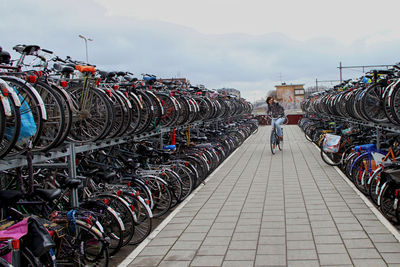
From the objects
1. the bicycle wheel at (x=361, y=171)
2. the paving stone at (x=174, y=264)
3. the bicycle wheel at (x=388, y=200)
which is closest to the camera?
the paving stone at (x=174, y=264)

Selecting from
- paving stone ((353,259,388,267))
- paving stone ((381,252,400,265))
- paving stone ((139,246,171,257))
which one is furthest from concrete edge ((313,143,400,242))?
paving stone ((139,246,171,257))

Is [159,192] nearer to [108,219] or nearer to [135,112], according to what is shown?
[135,112]

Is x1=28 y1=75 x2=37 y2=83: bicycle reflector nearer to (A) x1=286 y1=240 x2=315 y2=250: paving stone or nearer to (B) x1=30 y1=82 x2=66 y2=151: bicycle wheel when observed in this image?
(B) x1=30 y1=82 x2=66 y2=151: bicycle wheel

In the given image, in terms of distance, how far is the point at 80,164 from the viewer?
5.40 metres

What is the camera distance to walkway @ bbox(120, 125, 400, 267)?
13.4 feet

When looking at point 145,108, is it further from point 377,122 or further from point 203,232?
point 377,122

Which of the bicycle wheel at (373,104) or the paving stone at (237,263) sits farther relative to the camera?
the bicycle wheel at (373,104)

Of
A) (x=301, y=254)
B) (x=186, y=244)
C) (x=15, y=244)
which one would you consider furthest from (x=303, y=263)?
(x=15, y=244)

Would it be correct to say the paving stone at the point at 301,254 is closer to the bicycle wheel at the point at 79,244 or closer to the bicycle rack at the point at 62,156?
the bicycle wheel at the point at 79,244

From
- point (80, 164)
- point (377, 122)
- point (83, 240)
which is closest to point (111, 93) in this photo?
point (80, 164)

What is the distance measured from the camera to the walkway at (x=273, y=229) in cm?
407

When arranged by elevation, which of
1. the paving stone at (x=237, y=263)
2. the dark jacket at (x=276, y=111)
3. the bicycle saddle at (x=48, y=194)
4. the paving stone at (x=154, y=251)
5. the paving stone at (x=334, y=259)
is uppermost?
the dark jacket at (x=276, y=111)

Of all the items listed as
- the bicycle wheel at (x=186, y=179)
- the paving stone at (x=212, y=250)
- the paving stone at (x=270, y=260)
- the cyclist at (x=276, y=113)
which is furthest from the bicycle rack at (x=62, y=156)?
the cyclist at (x=276, y=113)

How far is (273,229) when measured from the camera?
500 centimetres
